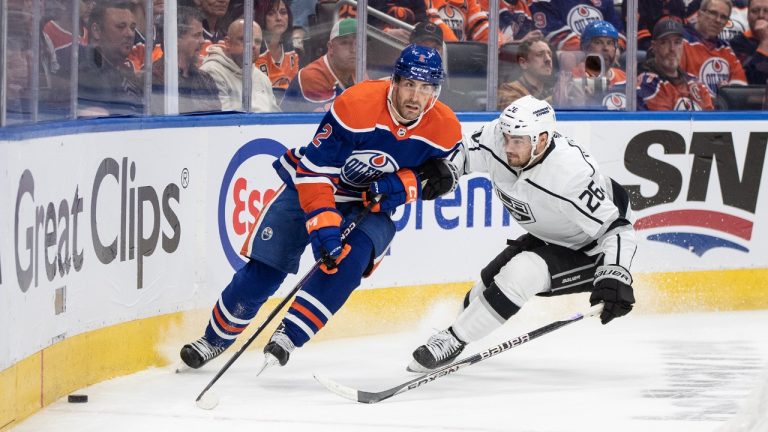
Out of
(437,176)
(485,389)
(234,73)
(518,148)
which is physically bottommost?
(485,389)

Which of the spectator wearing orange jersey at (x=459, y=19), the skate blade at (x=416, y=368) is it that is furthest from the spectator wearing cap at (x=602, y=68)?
the skate blade at (x=416, y=368)

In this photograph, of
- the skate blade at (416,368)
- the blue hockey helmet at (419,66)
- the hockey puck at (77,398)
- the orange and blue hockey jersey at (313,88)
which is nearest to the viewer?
the hockey puck at (77,398)

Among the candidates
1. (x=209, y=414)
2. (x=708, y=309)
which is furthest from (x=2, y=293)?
(x=708, y=309)

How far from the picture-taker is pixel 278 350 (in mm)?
4988

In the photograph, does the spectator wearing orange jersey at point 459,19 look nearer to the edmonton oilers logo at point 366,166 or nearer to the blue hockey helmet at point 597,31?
the blue hockey helmet at point 597,31

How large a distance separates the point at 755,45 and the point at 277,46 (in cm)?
258

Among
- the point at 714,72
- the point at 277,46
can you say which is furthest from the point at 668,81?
the point at 277,46

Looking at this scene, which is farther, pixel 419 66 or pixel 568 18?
pixel 568 18

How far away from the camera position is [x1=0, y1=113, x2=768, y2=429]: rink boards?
4.55 m

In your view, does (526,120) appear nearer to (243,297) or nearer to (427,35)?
(243,297)

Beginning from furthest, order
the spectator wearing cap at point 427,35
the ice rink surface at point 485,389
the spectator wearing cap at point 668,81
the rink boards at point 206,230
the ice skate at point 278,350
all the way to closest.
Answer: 1. the spectator wearing cap at point 668,81
2. the spectator wearing cap at point 427,35
3. the ice skate at point 278,350
4. the ice rink surface at point 485,389
5. the rink boards at point 206,230

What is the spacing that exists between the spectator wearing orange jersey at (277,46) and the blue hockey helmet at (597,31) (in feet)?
5.13

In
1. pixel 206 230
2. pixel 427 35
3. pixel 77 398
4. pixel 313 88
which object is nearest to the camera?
pixel 77 398

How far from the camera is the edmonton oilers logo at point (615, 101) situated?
24.5 ft
